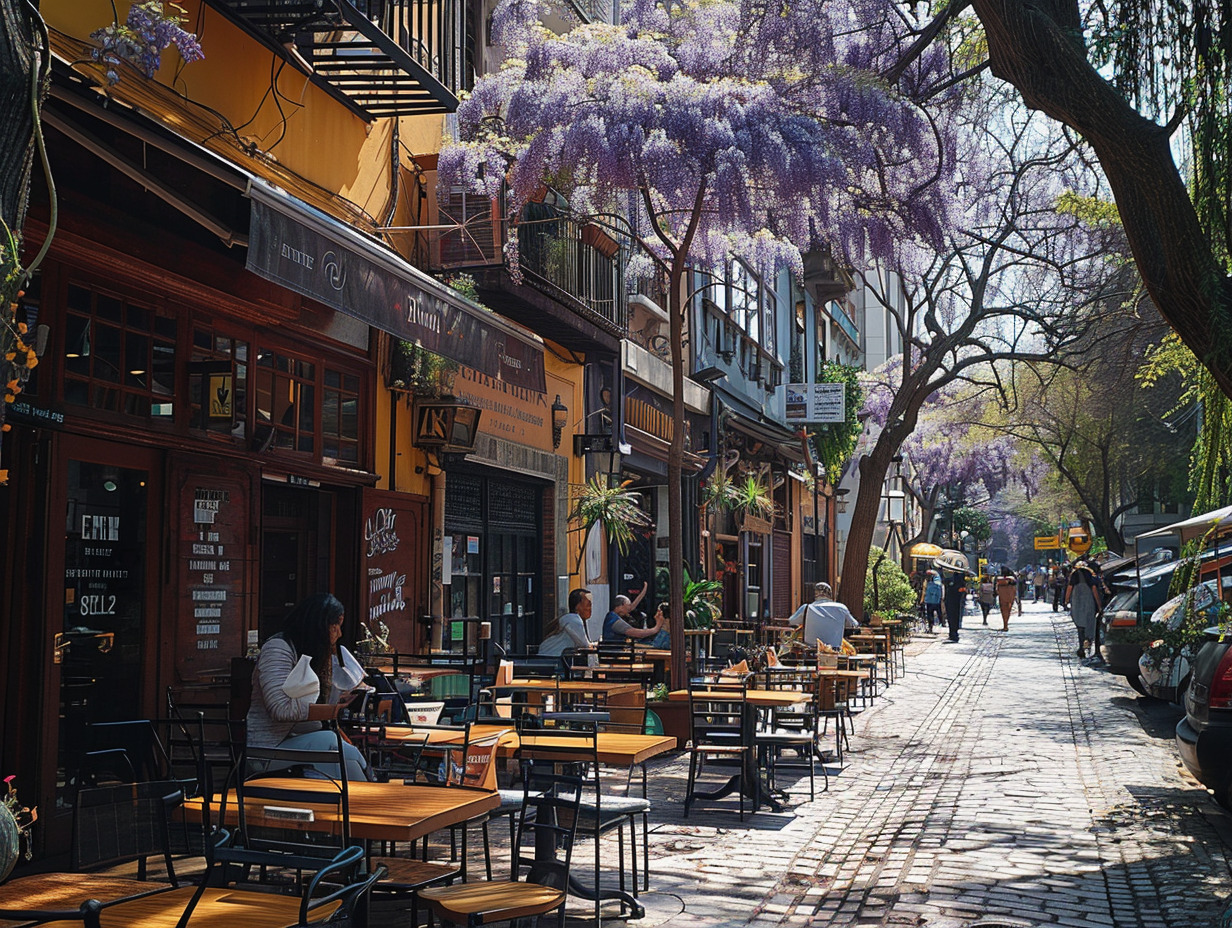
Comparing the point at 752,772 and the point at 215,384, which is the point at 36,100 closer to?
the point at 215,384

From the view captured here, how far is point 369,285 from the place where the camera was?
842 centimetres

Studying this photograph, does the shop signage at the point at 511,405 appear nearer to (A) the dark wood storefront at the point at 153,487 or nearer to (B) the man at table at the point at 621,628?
(B) the man at table at the point at 621,628

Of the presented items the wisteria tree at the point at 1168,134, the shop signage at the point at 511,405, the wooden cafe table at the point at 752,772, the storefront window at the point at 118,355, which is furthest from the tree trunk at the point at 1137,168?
the shop signage at the point at 511,405

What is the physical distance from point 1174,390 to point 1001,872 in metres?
22.6

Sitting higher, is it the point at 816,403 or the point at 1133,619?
the point at 816,403

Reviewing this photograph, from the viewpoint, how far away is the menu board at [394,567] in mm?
11531

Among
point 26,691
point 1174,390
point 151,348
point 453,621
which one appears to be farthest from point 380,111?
point 1174,390

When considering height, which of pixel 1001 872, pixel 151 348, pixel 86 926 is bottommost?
pixel 1001 872

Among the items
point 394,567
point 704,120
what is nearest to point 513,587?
point 394,567

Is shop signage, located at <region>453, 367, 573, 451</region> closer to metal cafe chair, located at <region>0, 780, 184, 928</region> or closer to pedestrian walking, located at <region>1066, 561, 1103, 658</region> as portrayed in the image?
metal cafe chair, located at <region>0, 780, 184, 928</region>

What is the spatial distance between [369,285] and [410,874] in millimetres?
4398

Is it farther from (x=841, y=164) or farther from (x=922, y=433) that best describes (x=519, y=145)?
(x=922, y=433)

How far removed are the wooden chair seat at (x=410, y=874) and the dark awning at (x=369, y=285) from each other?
3405mm

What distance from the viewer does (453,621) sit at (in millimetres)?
13602
